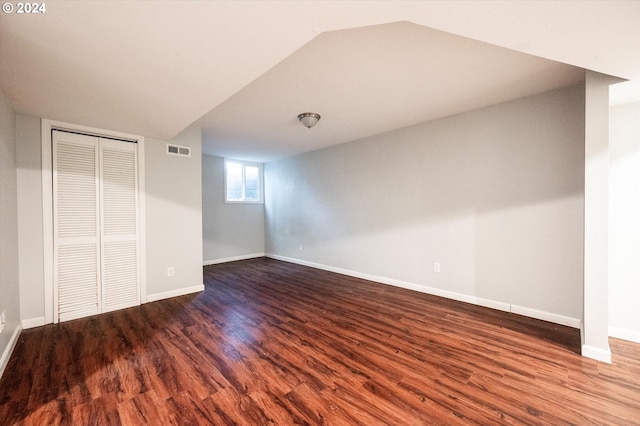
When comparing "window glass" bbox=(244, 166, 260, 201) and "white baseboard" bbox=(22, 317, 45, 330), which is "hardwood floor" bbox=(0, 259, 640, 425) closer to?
"white baseboard" bbox=(22, 317, 45, 330)

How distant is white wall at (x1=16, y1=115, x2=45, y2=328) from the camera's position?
2.58m

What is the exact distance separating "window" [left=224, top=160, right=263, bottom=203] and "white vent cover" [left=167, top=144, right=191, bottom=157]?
7.38ft

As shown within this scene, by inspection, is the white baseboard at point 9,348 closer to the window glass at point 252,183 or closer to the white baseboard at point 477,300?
the white baseboard at point 477,300

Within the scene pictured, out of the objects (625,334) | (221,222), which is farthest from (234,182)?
(625,334)

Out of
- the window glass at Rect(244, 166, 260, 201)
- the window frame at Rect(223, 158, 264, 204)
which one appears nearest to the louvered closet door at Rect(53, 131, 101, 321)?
the window frame at Rect(223, 158, 264, 204)

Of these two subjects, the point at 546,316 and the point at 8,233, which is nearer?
the point at 8,233

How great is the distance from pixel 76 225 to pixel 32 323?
1.07 metres

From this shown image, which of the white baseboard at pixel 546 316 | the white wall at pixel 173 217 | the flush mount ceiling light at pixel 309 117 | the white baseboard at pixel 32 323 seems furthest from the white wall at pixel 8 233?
the white baseboard at pixel 546 316

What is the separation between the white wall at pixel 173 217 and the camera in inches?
133

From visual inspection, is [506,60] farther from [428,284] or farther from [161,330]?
[161,330]

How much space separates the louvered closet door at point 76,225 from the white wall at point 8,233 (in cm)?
31

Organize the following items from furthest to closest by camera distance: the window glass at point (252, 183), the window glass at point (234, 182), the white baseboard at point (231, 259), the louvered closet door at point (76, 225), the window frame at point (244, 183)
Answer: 1. the window glass at point (252, 183)
2. the window glass at point (234, 182)
3. the window frame at point (244, 183)
4. the white baseboard at point (231, 259)
5. the louvered closet door at point (76, 225)

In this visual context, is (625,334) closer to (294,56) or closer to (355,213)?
(355,213)

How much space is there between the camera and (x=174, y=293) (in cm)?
357
